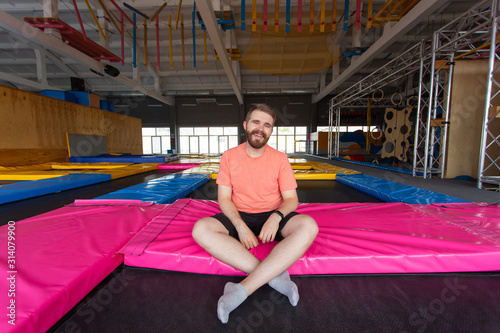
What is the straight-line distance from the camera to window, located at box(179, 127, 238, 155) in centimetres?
1594

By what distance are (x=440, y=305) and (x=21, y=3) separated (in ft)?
39.4

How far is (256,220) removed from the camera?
1.42 meters

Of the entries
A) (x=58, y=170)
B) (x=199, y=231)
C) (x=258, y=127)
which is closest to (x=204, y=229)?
(x=199, y=231)

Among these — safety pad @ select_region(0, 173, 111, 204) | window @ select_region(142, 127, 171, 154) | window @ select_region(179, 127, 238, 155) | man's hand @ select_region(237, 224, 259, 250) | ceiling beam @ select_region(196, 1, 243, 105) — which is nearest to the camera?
man's hand @ select_region(237, 224, 259, 250)

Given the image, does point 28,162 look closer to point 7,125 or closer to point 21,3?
point 7,125

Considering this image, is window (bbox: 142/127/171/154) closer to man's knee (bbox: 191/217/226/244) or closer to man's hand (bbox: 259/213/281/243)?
man's knee (bbox: 191/217/226/244)

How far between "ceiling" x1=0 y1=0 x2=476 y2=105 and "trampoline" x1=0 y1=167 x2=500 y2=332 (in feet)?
18.3

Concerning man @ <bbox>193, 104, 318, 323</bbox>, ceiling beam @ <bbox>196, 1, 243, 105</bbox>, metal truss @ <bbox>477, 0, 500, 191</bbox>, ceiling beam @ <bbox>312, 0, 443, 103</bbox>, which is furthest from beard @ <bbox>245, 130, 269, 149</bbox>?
ceiling beam @ <bbox>312, 0, 443, 103</bbox>

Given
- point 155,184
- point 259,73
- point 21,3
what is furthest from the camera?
point 259,73

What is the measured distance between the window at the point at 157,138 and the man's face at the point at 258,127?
1592 centimetres

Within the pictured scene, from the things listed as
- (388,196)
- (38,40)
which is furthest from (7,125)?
(388,196)

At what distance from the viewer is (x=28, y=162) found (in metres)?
6.01

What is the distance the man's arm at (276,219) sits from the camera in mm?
1218

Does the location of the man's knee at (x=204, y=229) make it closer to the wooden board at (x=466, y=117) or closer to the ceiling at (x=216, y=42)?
the ceiling at (x=216, y=42)
